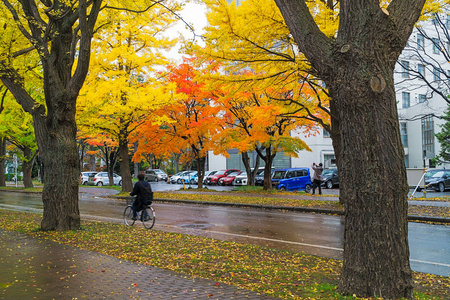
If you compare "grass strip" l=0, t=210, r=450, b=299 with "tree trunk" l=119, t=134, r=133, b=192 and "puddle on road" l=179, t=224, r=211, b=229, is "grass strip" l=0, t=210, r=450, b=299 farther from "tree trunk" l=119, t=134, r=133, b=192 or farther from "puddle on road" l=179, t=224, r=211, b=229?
"tree trunk" l=119, t=134, r=133, b=192

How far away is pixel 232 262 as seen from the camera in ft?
25.1

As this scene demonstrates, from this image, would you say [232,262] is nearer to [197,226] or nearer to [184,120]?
[197,226]

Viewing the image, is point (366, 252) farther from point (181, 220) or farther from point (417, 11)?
point (181, 220)

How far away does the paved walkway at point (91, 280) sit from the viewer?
18.4ft

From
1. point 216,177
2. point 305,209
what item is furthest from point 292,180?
point 305,209

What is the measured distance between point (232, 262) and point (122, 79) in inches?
742

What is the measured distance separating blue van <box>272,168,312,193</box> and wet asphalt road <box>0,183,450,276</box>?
14.9m

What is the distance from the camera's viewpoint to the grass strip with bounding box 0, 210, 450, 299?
19.6 ft

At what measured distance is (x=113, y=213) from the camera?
1795cm

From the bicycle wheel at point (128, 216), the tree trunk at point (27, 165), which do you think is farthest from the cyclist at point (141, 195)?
the tree trunk at point (27, 165)

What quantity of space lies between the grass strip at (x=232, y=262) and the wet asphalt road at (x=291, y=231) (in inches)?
52.9

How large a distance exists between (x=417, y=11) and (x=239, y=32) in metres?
7.41

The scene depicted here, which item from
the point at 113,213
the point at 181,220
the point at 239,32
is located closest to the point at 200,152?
the point at 113,213

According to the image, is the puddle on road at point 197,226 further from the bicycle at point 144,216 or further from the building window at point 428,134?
the building window at point 428,134
